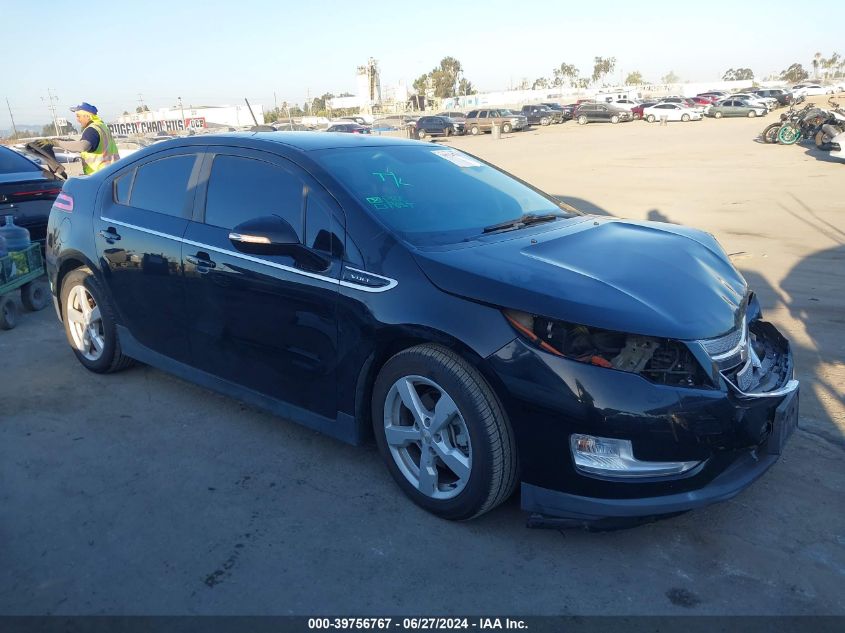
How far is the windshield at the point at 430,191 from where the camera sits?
3385mm

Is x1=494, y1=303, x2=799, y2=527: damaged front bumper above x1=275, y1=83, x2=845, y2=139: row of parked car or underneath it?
above

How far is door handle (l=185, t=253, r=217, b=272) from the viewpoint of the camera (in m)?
3.80

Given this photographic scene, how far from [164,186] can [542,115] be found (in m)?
53.1

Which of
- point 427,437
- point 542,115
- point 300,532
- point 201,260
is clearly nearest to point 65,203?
point 201,260

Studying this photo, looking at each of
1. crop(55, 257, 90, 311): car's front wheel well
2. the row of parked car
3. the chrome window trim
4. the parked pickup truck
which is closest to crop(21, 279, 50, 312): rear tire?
crop(55, 257, 90, 311): car's front wheel well

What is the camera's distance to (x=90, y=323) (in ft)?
16.1

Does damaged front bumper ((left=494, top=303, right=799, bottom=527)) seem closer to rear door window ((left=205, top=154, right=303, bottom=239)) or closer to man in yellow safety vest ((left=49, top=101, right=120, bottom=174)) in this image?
rear door window ((left=205, top=154, right=303, bottom=239))

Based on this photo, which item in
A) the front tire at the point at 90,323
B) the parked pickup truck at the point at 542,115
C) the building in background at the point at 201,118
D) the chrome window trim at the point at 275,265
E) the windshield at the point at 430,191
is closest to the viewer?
the chrome window trim at the point at 275,265

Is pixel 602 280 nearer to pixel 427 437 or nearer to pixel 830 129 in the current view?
pixel 427 437

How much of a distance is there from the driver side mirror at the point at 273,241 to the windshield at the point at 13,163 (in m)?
5.74

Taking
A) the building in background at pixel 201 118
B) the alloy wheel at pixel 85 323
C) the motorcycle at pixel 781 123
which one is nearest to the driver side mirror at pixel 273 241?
the alloy wheel at pixel 85 323

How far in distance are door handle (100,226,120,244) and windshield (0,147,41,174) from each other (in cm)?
401

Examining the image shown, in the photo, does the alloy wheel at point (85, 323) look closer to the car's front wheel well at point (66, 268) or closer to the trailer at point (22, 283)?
the car's front wheel well at point (66, 268)

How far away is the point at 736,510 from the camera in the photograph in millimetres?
3137
